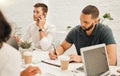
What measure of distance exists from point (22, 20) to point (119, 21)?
1657 millimetres

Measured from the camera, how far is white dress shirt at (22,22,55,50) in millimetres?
2643

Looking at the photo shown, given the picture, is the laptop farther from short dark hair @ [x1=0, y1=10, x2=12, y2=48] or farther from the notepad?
short dark hair @ [x1=0, y1=10, x2=12, y2=48]

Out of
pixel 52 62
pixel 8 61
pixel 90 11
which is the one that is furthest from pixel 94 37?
pixel 8 61

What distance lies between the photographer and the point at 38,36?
9.58 feet

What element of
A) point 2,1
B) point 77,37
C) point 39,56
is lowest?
point 39,56

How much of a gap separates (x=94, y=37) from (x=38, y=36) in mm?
966

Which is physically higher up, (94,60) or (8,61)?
(8,61)

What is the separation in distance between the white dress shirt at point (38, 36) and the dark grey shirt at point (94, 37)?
14.0 inches

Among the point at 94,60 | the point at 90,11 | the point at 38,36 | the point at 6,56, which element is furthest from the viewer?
the point at 38,36

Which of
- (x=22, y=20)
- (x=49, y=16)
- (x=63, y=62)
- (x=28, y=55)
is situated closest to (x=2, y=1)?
(x=22, y=20)

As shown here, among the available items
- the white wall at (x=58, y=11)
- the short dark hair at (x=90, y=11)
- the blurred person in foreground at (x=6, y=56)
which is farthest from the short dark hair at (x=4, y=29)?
the white wall at (x=58, y=11)

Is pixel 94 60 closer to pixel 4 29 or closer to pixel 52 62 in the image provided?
pixel 52 62

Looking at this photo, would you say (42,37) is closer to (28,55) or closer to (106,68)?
(28,55)

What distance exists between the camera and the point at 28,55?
6.23ft
